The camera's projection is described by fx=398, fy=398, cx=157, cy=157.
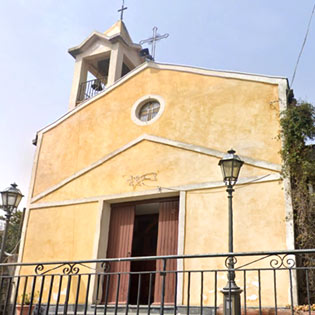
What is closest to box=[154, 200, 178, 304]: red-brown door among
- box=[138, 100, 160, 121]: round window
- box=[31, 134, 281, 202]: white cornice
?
box=[31, 134, 281, 202]: white cornice

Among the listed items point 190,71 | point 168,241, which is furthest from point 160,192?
point 190,71

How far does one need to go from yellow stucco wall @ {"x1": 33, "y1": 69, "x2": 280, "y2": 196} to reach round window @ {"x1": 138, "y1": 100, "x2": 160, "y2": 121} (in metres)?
0.30

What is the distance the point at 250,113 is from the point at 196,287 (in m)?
4.22

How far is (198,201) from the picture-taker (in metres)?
9.24

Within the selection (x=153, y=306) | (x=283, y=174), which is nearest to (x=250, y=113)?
(x=283, y=174)

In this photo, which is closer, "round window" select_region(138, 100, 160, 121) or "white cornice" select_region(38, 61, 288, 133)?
"white cornice" select_region(38, 61, 288, 133)

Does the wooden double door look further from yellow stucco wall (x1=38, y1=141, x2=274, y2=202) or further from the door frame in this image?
yellow stucco wall (x1=38, y1=141, x2=274, y2=202)

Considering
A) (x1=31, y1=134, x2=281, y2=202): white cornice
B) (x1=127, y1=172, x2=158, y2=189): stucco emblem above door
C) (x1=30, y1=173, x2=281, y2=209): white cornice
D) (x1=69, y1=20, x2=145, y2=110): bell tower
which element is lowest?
(x1=30, y1=173, x2=281, y2=209): white cornice

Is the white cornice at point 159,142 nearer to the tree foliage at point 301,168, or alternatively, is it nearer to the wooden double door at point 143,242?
the tree foliage at point 301,168

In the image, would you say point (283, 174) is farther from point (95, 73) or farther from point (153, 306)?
point (95, 73)

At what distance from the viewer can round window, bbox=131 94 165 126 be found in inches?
432

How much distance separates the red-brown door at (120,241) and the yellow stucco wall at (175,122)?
1.84 metres

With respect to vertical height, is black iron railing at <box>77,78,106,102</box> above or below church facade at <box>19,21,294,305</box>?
above

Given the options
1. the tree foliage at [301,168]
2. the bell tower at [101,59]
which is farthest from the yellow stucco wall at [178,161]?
the bell tower at [101,59]
